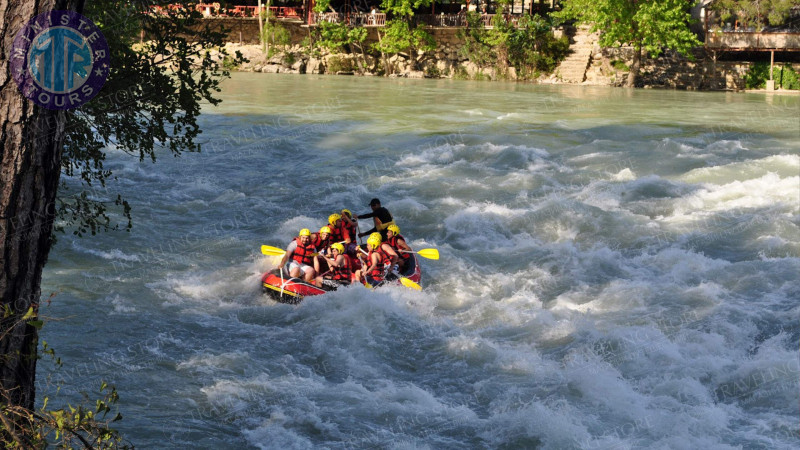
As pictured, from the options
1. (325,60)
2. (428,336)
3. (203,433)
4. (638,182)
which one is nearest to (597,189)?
(638,182)

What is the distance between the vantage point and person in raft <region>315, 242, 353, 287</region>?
36.7 feet

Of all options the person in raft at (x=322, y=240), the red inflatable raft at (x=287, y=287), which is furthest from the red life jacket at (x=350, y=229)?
the red inflatable raft at (x=287, y=287)

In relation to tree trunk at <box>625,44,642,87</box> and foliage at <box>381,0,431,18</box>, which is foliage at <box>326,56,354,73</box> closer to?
foliage at <box>381,0,431,18</box>

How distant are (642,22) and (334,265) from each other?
2628cm

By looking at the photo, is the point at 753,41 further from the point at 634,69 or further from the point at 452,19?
the point at 452,19

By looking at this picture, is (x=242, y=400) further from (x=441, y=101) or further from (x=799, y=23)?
(x=799, y=23)

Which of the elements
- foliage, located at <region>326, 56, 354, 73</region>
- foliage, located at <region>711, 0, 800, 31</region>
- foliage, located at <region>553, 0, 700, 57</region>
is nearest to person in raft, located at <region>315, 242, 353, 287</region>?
foliage, located at <region>553, 0, 700, 57</region>

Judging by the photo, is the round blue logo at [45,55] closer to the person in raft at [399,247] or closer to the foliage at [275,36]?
the person in raft at [399,247]

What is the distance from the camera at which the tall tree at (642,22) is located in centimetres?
3397

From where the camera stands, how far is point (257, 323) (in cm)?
1051

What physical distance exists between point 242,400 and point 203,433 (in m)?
0.67

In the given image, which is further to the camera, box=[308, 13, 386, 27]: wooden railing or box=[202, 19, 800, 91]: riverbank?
box=[308, 13, 386, 27]: wooden railing

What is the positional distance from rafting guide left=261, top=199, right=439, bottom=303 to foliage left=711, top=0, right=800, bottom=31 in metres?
27.8

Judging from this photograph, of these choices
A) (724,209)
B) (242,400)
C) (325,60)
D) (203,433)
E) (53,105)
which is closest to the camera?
(53,105)
